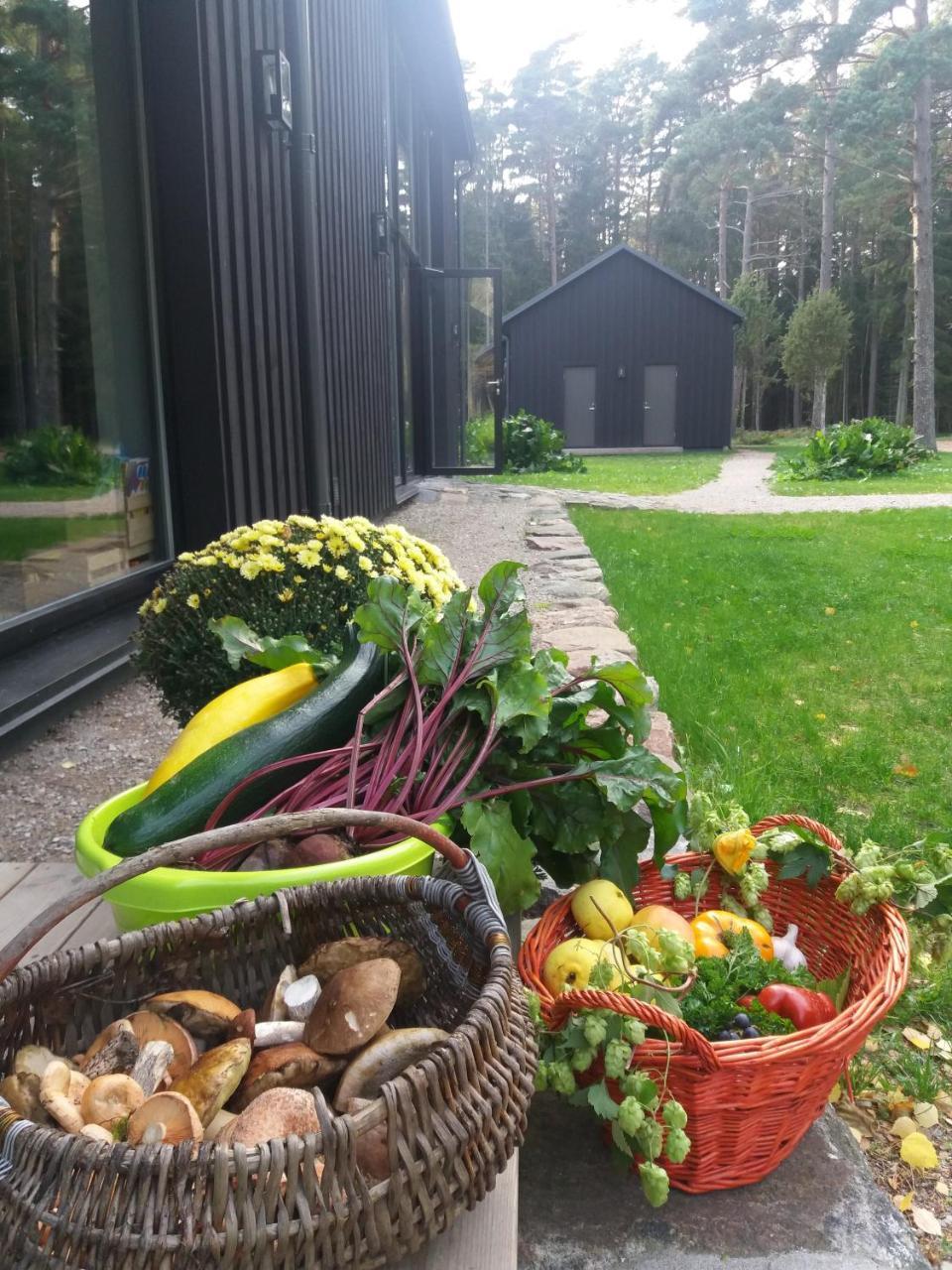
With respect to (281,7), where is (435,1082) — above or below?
below

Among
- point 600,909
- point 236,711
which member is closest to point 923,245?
point 236,711

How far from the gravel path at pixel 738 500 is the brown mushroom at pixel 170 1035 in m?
10.5

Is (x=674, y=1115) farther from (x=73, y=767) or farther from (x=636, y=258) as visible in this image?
(x=636, y=258)

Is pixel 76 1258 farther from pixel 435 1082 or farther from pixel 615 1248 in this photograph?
pixel 615 1248

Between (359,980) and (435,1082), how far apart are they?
249 millimetres

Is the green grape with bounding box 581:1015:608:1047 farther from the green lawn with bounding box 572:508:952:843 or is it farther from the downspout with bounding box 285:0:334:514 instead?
the downspout with bounding box 285:0:334:514

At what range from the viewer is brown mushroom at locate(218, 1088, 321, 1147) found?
35.1 inches

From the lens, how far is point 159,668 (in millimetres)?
2889

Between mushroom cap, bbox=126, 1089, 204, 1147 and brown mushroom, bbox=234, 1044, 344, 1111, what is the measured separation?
0.11 metres

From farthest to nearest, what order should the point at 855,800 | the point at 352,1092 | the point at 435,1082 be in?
the point at 855,800
the point at 352,1092
the point at 435,1082

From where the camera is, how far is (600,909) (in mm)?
1717

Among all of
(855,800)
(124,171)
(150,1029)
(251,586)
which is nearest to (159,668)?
(251,586)

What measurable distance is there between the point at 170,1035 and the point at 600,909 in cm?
83

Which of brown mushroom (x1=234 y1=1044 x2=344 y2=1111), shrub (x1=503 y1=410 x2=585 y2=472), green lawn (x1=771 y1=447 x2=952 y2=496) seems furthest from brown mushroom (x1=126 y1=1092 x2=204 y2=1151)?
shrub (x1=503 y1=410 x2=585 y2=472)
